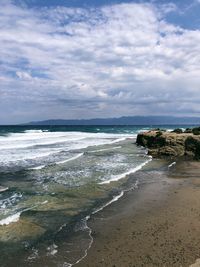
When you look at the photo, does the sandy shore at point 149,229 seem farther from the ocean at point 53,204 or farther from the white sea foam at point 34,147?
the white sea foam at point 34,147

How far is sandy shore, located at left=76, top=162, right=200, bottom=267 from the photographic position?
30.0ft

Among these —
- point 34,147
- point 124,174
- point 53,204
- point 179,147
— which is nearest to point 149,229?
point 53,204

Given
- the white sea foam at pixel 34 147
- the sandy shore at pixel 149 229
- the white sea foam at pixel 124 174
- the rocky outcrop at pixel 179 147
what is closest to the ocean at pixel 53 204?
the white sea foam at pixel 124 174

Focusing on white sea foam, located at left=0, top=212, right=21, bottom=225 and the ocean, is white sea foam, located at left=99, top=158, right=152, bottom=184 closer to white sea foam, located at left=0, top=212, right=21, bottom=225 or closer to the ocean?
the ocean

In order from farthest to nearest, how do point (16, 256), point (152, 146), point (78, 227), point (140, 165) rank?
point (152, 146)
point (140, 165)
point (78, 227)
point (16, 256)

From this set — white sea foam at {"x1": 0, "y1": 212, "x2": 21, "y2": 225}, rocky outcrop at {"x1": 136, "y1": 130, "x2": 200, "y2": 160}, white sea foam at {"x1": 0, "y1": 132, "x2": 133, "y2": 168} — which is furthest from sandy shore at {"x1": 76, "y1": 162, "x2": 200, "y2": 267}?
→ rocky outcrop at {"x1": 136, "y1": 130, "x2": 200, "y2": 160}

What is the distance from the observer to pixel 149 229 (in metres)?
11.4

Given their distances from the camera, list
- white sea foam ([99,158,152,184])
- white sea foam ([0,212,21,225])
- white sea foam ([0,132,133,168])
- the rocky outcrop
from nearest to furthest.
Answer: white sea foam ([0,212,21,225]) < white sea foam ([99,158,152,184]) < white sea foam ([0,132,133,168]) < the rocky outcrop

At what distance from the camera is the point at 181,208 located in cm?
1380

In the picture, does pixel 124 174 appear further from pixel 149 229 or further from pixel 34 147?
pixel 34 147

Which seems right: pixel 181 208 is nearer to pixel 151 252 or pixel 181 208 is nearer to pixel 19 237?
pixel 151 252

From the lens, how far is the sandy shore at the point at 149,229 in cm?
916

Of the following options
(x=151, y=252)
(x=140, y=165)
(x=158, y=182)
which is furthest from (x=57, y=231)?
(x=140, y=165)

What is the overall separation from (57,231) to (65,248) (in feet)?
Result: 4.49
